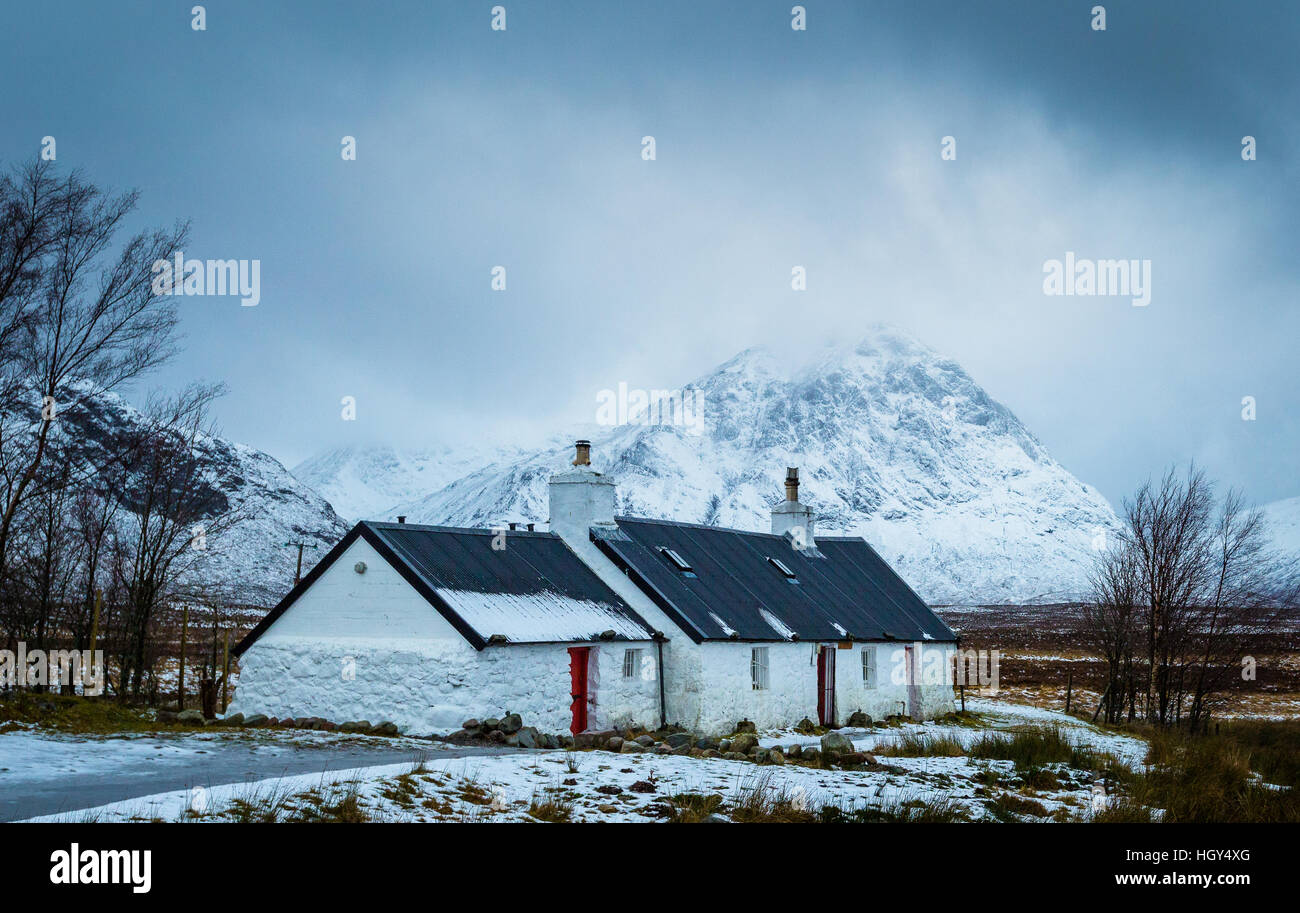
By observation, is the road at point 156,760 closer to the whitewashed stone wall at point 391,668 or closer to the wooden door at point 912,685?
the whitewashed stone wall at point 391,668

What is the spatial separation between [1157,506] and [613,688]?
72.0 ft

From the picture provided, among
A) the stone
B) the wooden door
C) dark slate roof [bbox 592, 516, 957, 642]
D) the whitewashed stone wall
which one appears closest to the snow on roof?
the whitewashed stone wall

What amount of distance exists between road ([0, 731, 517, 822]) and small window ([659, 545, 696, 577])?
35.9ft

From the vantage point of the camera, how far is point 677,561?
32.0 metres

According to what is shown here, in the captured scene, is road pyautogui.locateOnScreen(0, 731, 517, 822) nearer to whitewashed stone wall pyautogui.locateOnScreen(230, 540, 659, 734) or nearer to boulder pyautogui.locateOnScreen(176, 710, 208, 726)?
whitewashed stone wall pyautogui.locateOnScreen(230, 540, 659, 734)

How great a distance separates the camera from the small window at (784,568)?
35.7 m

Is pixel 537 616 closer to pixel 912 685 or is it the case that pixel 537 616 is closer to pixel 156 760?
pixel 156 760

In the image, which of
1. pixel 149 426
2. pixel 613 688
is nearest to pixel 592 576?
pixel 613 688

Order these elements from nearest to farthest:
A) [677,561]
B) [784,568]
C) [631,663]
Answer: [631,663] < [677,561] < [784,568]

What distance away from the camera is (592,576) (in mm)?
29875

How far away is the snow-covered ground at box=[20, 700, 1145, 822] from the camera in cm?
1286

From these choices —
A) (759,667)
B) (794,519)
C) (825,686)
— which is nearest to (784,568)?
(794,519)

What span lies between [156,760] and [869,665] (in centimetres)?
2170

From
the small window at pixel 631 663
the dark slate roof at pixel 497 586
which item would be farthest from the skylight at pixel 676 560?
the small window at pixel 631 663
